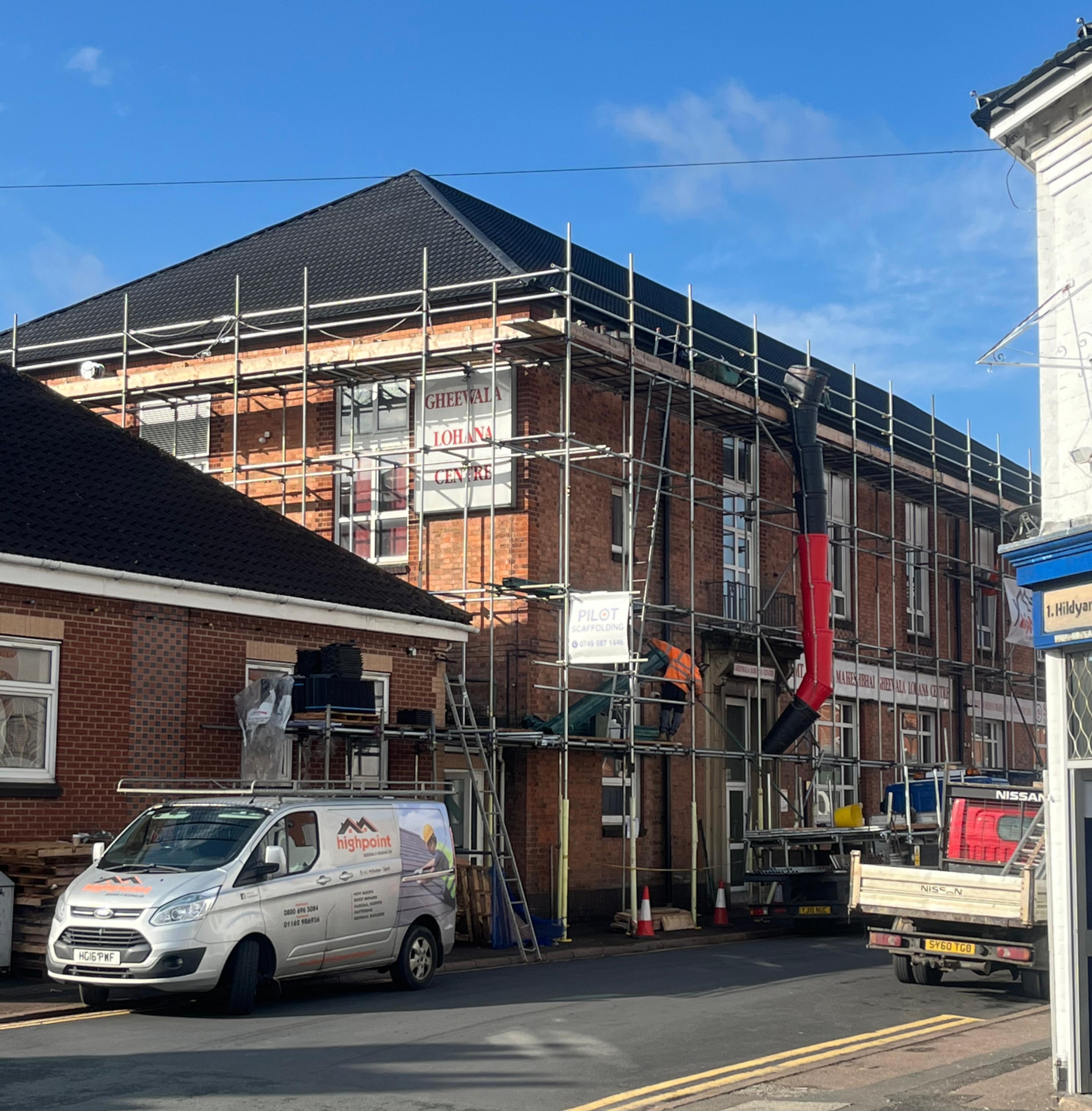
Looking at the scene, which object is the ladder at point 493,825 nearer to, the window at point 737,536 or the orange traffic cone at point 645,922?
the orange traffic cone at point 645,922

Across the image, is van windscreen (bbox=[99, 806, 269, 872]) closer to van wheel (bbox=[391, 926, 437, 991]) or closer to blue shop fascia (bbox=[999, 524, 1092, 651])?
van wheel (bbox=[391, 926, 437, 991])

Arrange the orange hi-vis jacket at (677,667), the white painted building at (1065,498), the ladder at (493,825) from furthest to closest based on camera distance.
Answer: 1. the orange hi-vis jacket at (677,667)
2. the ladder at (493,825)
3. the white painted building at (1065,498)

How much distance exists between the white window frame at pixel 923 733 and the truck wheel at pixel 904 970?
56.7ft

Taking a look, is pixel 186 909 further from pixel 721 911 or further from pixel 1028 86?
pixel 721 911

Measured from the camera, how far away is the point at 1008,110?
1164 centimetres

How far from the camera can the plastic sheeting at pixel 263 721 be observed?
723 inches

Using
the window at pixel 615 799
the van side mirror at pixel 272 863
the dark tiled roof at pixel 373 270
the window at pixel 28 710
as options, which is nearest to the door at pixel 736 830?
the window at pixel 615 799

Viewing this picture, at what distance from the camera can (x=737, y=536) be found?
29.1 m

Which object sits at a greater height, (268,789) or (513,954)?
(268,789)

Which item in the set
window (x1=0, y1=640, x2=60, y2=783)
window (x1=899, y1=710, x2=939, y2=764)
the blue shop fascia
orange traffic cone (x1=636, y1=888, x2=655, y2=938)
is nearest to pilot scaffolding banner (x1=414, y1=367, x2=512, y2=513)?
orange traffic cone (x1=636, y1=888, x2=655, y2=938)

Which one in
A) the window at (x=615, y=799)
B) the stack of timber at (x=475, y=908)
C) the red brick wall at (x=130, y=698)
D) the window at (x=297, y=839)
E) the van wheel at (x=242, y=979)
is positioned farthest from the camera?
the window at (x=615, y=799)

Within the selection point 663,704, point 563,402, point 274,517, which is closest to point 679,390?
point 563,402

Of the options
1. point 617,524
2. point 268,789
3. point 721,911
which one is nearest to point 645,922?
point 721,911

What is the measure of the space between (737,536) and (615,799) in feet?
20.2
